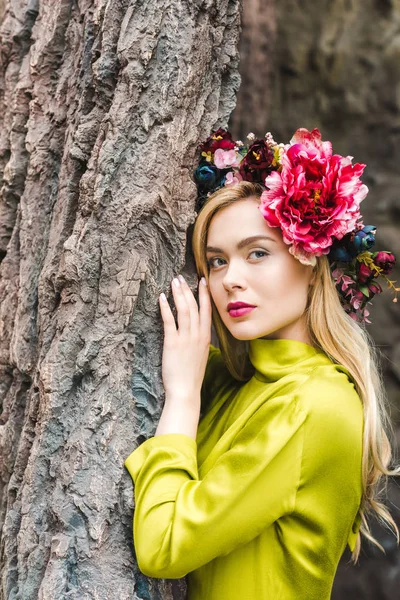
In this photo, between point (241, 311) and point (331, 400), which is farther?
point (241, 311)

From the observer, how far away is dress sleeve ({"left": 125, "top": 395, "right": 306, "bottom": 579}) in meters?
1.69

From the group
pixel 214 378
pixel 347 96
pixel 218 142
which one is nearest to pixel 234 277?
pixel 218 142

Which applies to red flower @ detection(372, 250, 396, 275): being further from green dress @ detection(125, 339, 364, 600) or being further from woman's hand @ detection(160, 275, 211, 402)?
woman's hand @ detection(160, 275, 211, 402)

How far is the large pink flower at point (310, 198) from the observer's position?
189cm

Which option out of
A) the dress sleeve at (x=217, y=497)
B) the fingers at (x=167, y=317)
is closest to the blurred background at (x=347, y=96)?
the fingers at (x=167, y=317)

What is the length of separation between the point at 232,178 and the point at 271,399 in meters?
0.64

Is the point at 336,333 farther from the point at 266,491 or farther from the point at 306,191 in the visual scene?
the point at 266,491

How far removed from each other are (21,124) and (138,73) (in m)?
0.56

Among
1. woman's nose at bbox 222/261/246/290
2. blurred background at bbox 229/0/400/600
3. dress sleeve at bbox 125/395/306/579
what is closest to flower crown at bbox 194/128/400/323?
woman's nose at bbox 222/261/246/290

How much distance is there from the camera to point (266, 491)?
1.72 meters

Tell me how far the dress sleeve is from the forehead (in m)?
0.46

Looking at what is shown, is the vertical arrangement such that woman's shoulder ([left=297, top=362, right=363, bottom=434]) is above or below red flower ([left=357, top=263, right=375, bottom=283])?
below

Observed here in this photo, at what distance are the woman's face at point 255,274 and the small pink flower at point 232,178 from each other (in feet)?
0.22

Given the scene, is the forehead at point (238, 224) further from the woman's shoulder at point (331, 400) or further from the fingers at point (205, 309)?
the woman's shoulder at point (331, 400)
